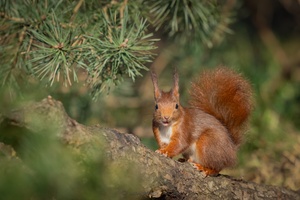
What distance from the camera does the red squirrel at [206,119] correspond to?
6.29 ft

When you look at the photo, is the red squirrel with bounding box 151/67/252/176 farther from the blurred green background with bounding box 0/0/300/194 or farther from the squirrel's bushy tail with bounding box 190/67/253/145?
the blurred green background with bounding box 0/0/300/194

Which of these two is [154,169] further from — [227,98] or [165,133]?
[227,98]

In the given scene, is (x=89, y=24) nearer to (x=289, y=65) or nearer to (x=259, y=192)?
(x=259, y=192)

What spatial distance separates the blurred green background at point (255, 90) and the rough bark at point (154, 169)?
17.1 inches

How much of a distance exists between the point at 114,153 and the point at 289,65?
9.64ft

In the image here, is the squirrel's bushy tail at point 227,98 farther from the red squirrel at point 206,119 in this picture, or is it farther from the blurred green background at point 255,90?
the blurred green background at point 255,90

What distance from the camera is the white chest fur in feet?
6.50

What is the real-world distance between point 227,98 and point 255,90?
1.21 m

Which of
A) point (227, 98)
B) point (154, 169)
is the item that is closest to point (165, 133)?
point (227, 98)

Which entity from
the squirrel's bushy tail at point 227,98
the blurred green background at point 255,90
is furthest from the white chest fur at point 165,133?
the blurred green background at point 255,90

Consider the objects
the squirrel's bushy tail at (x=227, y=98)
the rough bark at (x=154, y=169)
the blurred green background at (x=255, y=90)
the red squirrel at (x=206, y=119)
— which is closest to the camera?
the rough bark at (x=154, y=169)

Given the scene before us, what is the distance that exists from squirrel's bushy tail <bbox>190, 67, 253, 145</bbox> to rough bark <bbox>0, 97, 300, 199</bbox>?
25 centimetres

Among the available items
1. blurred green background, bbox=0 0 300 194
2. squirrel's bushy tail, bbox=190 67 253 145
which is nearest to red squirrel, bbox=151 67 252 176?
squirrel's bushy tail, bbox=190 67 253 145

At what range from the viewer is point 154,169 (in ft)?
4.92
